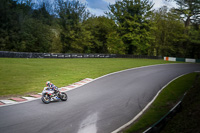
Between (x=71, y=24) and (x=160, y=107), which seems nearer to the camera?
(x=160, y=107)

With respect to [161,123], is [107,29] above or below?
above

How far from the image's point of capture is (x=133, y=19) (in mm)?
53969

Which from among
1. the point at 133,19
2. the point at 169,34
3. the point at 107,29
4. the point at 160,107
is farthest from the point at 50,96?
the point at 169,34

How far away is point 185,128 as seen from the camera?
26.2ft

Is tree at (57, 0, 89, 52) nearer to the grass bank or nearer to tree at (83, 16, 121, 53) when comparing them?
tree at (83, 16, 121, 53)

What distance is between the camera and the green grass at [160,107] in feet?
27.4

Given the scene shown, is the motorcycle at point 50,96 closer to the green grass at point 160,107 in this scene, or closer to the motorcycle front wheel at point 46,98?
the motorcycle front wheel at point 46,98

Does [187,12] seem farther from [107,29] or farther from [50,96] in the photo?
[50,96]

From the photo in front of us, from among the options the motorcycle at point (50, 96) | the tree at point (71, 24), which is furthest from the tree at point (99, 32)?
the motorcycle at point (50, 96)

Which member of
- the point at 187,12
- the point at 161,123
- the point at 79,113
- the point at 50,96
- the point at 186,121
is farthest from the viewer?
the point at 187,12

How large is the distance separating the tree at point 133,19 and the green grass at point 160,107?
38.5 metres

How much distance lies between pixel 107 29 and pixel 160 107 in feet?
175

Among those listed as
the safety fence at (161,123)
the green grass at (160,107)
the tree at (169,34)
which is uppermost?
the tree at (169,34)

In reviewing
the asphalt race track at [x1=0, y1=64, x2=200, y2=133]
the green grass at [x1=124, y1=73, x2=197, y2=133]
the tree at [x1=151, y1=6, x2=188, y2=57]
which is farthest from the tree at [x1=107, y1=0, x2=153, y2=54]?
the asphalt race track at [x1=0, y1=64, x2=200, y2=133]
